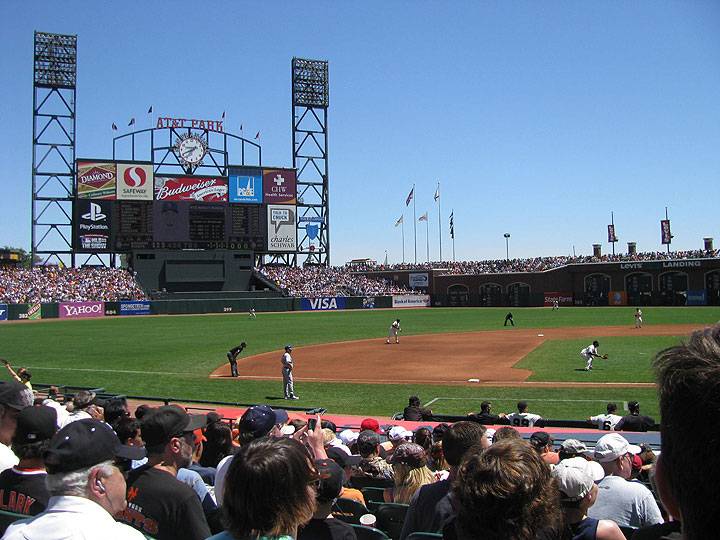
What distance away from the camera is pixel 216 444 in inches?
269

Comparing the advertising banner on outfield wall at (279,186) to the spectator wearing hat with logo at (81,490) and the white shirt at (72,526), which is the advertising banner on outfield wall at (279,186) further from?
the white shirt at (72,526)

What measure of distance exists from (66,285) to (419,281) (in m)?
45.2

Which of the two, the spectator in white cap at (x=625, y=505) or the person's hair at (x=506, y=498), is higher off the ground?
the person's hair at (x=506, y=498)

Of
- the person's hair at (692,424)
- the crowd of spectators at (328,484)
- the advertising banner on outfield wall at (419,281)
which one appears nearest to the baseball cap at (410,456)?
the crowd of spectators at (328,484)

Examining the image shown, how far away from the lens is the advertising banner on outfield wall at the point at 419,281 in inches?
3398

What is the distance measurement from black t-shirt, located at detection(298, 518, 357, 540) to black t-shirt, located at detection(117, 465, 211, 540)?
747mm

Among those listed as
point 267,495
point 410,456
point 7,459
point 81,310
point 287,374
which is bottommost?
point 287,374

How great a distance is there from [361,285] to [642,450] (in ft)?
248

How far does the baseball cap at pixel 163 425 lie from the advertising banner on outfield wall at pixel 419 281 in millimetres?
82334

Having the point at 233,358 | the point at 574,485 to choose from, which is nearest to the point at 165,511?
the point at 574,485

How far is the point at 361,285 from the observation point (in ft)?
274

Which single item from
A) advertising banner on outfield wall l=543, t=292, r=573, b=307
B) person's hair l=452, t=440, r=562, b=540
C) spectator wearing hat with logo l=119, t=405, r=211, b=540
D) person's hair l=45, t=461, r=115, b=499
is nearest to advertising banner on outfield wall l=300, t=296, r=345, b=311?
advertising banner on outfield wall l=543, t=292, r=573, b=307

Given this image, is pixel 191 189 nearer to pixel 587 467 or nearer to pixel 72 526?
pixel 587 467

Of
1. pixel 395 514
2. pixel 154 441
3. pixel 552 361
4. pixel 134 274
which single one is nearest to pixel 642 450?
pixel 395 514
